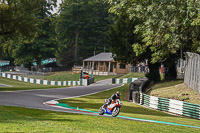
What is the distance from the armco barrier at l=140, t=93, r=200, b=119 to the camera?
65.3 feet

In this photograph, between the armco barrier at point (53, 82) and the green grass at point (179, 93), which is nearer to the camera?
the green grass at point (179, 93)

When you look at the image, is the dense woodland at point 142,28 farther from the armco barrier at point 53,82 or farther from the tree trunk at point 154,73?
Result: the armco barrier at point 53,82

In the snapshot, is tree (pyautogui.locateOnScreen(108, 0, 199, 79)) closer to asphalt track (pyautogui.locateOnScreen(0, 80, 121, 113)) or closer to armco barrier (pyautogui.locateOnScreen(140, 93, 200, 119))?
armco barrier (pyautogui.locateOnScreen(140, 93, 200, 119))

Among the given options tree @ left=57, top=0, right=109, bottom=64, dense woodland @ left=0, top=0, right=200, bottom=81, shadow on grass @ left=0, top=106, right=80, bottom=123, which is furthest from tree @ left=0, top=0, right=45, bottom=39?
tree @ left=57, top=0, right=109, bottom=64

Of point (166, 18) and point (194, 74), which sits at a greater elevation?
point (166, 18)

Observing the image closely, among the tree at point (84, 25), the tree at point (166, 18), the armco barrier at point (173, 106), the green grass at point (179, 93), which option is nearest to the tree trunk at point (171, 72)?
the green grass at point (179, 93)

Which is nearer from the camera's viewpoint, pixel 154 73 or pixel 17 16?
pixel 17 16

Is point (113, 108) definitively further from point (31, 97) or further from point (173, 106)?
point (31, 97)

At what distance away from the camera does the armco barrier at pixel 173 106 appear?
65.3 ft

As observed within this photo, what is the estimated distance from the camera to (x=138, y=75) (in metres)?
53.1

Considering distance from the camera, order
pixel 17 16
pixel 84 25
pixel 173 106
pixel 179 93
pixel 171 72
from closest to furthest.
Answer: pixel 173 106 < pixel 179 93 < pixel 17 16 < pixel 171 72 < pixel 84 25

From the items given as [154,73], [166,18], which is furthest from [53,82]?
[166,18]

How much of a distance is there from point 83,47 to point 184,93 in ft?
229

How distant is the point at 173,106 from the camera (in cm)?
2217
